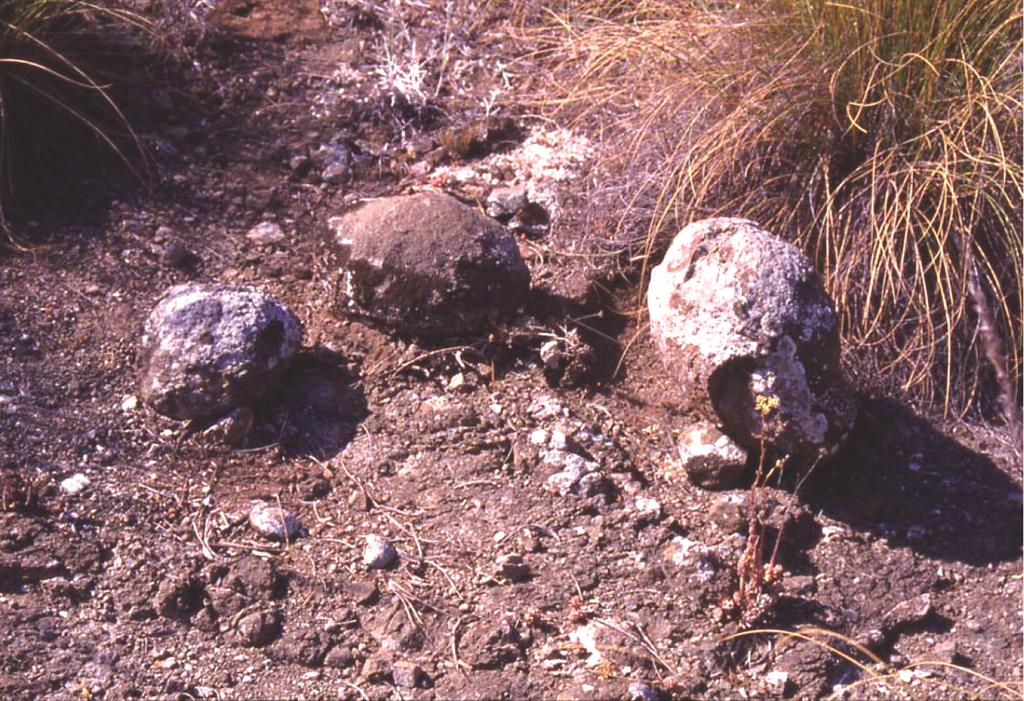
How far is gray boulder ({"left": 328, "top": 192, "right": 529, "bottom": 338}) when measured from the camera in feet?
9.50

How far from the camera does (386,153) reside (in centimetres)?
361

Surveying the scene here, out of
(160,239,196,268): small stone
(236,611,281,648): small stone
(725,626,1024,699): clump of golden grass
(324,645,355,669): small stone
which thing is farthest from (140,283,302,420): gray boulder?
(725,626,1024,699): clump of golden grass

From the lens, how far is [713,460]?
8.98 feet

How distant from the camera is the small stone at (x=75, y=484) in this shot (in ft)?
8.45

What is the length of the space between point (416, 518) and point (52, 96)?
1.66 m

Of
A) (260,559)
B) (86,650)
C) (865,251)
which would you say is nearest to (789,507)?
(865,251)

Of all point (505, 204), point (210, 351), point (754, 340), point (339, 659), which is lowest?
point (339, 659)

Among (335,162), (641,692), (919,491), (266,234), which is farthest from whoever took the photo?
(335,162)

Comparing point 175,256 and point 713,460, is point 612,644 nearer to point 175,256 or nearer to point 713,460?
point 713,460

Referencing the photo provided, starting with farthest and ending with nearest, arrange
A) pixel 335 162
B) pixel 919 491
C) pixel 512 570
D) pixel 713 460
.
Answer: pixel 335 162, pixel 919 491, pixel 713 460, pixel 512 570

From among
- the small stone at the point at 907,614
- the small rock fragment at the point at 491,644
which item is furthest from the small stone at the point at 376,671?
the small stone at the point at 907,614

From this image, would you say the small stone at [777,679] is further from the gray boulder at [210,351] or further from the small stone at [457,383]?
the gray boulder at [210,351]

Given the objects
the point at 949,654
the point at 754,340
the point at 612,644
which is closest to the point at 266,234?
the point at 754,340

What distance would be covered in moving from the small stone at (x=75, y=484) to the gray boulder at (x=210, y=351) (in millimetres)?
243
